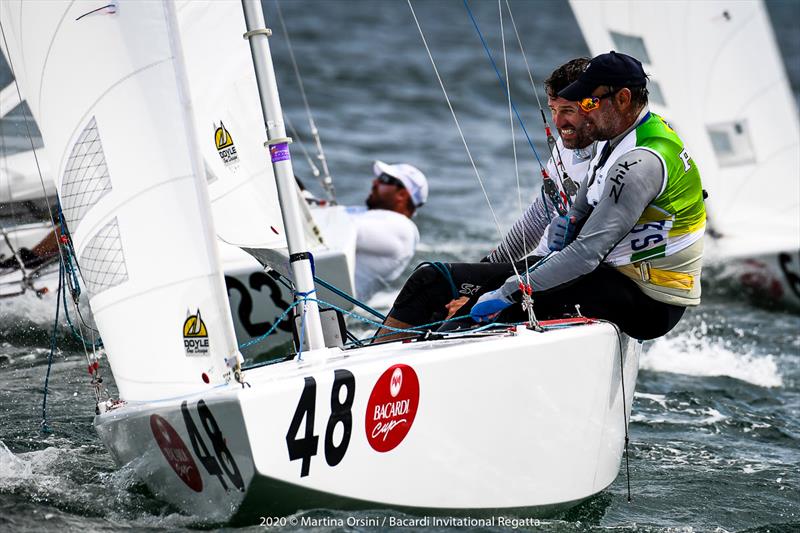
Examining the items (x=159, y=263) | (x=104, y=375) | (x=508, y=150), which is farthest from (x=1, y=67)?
(x=508, y=150)

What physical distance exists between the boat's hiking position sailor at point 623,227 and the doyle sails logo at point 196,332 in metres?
0.70

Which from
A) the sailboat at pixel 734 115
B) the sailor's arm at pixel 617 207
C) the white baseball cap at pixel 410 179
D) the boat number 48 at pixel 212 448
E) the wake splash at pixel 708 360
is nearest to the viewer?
the boat number 48 at pixel 212 448

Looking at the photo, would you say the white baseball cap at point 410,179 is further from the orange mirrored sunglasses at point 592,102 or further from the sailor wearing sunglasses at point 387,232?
the orange mirrored sunglasses at point 592,102

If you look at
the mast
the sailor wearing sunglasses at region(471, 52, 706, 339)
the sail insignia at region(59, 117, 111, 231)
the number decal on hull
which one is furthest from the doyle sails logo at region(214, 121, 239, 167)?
the number decal on hull

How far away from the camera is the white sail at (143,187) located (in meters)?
2.35

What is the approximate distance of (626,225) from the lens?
256 centimetres

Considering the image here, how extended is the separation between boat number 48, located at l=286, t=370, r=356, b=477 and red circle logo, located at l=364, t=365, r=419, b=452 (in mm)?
54

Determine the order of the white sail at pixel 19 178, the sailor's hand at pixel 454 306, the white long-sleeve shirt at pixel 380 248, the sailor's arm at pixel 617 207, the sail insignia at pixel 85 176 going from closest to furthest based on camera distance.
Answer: the sail insignia at pixel 85 176, the sailor's arm at pixel 617 207, the sailor's hand at pixel 454 306, the white sail at pixel 19 178, the white long-sleeve shirt at pixel 380 248

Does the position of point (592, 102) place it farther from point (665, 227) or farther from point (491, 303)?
point (491, 303)

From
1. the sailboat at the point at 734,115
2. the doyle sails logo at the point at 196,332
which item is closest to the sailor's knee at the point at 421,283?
the doyle sails logo at the point at 196,332

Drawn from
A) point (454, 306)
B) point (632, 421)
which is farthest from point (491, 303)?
point (632, 421)

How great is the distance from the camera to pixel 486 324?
9.06ft

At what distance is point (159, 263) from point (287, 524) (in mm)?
621

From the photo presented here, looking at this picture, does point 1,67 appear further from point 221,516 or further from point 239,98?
point 221,516
